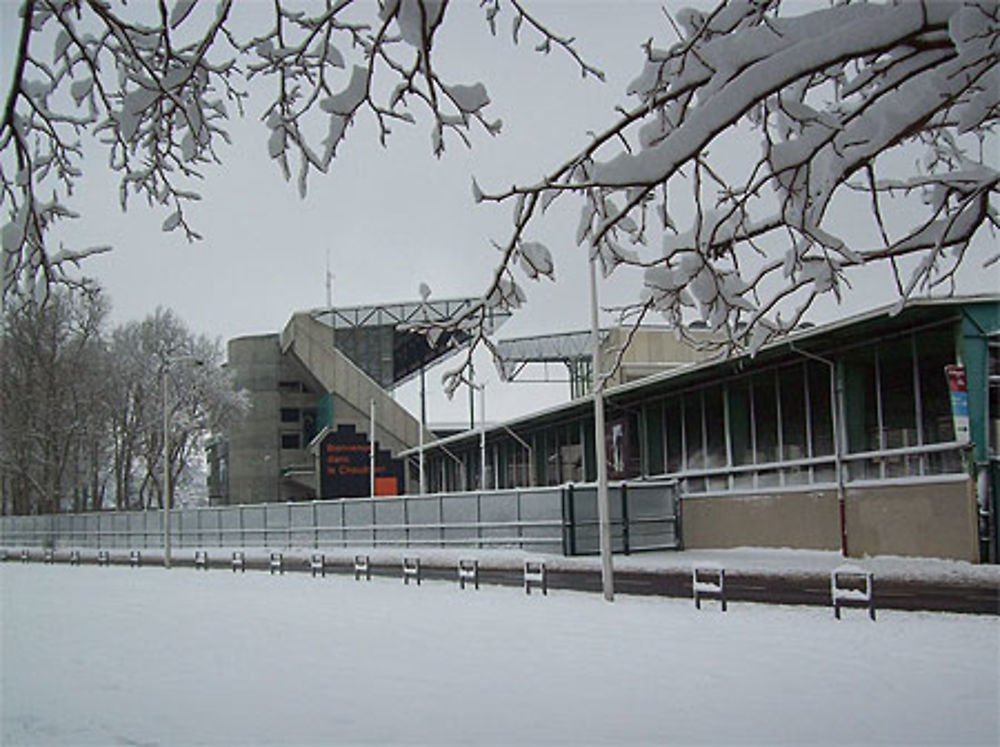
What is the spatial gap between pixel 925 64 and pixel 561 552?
30.1 meters

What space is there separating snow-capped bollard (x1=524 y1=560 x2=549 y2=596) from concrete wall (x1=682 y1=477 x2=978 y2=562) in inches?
443

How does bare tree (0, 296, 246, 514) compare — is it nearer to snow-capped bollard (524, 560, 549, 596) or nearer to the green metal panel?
snow-capped bollard (524, 560, 549, 596)

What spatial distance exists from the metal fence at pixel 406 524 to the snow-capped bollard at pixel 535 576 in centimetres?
1244

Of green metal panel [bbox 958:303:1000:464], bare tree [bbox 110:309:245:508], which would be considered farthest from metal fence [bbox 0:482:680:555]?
green metal panel [bbox 958:303:1000:464]

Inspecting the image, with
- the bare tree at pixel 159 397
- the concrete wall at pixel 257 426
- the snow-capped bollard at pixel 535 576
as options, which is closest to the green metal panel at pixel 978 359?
the snow-capped bollard at pixel 535 576

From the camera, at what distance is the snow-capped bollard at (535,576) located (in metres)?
21.7

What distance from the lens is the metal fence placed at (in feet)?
120

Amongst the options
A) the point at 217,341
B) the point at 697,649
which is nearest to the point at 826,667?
the point at 697,649

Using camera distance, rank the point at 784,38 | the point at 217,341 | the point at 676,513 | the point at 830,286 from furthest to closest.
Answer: the point at 217,341, the point at 676,513, the point at 830,286, the point at 784,38

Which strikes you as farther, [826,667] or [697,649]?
[697,649]

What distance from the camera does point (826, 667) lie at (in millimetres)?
11352

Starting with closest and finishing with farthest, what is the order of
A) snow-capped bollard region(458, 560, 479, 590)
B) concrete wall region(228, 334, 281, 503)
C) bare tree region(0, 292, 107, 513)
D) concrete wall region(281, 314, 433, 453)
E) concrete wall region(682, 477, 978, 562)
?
snow-capped bollard region(458, 560, 479, 590) < concrete wall region(682, 477, 978, 562) < bare tree region(0, 292, 107, 513) < concrete wall region(281, 314, 433, 453) < concrete wall region(228, 334, 281, 503)

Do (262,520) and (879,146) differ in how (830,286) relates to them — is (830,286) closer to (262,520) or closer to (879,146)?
(879,146)

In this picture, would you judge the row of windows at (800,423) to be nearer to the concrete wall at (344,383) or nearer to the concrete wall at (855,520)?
the concrete wall at (855,520)
